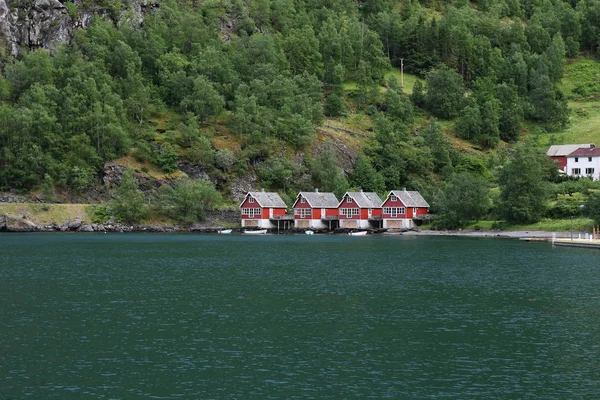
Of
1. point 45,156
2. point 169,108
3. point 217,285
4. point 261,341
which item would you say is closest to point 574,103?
point 169,108

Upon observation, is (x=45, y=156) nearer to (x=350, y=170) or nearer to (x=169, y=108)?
(x=169, y=108)

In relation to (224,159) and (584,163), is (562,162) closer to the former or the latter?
(584,163)

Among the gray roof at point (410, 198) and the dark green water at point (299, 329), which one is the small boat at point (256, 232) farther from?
the dark green water at point (299, 329)

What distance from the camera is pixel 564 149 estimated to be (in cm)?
15625

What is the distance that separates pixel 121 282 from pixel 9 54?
134723 millimetres

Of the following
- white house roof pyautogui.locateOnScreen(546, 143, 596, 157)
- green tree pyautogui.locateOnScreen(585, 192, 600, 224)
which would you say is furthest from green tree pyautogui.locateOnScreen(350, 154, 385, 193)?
green tree pyautogui.locateOnScreen(585, 192, 600, 224)

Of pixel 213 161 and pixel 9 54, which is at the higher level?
pixel 9 54

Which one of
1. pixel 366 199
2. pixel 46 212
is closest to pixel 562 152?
pixel 366 199

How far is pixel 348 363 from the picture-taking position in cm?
3312

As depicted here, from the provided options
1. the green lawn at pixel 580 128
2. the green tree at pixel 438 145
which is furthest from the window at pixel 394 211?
the green lawn at pixel 580 128

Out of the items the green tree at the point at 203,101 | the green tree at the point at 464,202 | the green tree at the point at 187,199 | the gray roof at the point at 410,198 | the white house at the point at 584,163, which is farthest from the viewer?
the green tree at the point at 203,101

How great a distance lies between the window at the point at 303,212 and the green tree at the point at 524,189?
3941 cm

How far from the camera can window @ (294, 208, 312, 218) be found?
476 ft

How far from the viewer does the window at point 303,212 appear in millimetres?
145000
